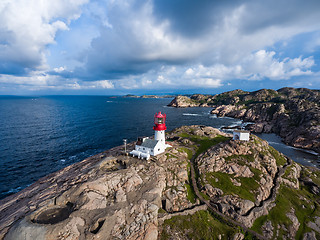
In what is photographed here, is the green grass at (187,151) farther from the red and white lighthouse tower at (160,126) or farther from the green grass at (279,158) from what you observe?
the green grass at (279,158)

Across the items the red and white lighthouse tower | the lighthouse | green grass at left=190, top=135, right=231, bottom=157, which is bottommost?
green grass at left=190, top=135, right=231, bottom=157

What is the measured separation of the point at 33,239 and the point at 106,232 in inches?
349

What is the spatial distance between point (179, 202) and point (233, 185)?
13.2 m

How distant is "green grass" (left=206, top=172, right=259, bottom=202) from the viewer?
3133 cm

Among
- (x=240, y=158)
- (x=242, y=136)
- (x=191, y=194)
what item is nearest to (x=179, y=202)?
(x=191, y=194)

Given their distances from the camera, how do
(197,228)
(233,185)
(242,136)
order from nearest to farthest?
1. (197,228)
2. (233,185)
3. (242,136)

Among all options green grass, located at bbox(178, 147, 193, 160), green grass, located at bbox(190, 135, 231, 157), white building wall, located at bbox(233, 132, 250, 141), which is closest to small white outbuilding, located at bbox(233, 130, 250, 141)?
white building wall, located at bbox(233, 132, 250, 141)

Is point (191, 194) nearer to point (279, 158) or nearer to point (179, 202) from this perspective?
point (179, 202)

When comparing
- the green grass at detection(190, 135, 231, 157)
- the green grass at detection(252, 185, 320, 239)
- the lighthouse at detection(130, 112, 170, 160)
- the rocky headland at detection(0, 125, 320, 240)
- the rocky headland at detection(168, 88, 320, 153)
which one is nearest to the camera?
the rocky headland at detection(0, 125, 320, 240)

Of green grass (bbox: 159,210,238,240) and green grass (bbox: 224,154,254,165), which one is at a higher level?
green grass (bbox: 224,154,254,165)

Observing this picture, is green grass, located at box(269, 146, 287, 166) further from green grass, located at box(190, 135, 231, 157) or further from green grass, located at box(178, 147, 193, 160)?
green grass, located at box(178, 147, 193, 160)

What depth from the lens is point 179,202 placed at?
2952 centimetres

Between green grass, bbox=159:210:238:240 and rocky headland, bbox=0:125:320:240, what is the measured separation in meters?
0.14

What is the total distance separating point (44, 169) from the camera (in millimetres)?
52875
